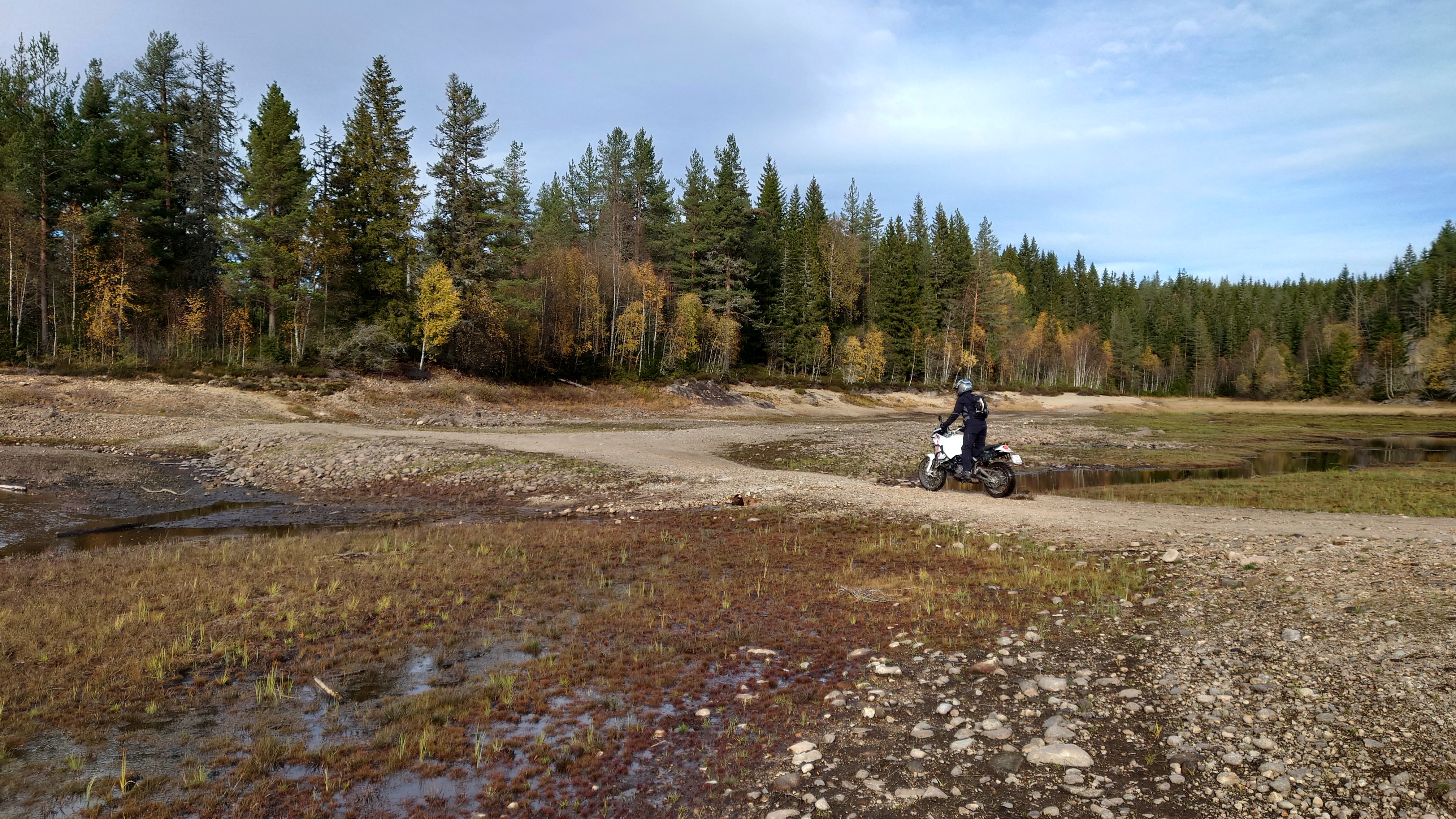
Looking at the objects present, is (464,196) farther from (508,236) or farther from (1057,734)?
(1057,734)

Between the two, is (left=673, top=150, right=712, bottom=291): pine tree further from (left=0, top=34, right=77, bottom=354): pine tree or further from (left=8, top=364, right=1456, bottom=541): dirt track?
(left=0, top=34, right=77, bottom=354): pine tree

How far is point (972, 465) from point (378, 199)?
160 feet

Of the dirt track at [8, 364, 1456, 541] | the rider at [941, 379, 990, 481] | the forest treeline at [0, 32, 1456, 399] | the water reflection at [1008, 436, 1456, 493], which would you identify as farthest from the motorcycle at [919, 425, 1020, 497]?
the forest treeline at [0, 32, 1456, 399]

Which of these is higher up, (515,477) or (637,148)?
(637,148)

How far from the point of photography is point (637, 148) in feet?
238

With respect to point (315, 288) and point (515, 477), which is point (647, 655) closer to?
point (515, 477)

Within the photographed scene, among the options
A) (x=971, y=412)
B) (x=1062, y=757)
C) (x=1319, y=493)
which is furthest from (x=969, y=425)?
(x=1062, y=757)

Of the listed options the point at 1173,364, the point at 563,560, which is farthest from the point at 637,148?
the point at 1173,364

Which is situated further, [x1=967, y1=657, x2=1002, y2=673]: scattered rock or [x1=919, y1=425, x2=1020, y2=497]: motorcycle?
[x1=919, y1=425, x2=1020, y2=497]: motorcycle

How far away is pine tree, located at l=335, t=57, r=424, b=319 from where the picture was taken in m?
50.1

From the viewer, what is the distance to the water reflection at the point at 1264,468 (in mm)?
22578

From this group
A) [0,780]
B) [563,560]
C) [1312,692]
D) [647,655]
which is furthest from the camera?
[563,560]

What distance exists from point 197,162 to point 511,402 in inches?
1203

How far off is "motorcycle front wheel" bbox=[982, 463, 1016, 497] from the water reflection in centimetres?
179
